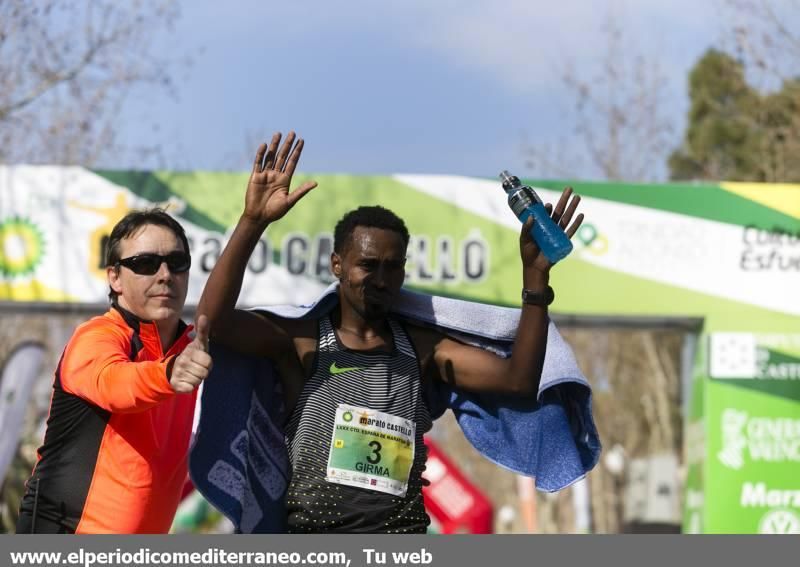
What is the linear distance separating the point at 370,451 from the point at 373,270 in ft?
1.77

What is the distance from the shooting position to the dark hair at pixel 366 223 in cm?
392

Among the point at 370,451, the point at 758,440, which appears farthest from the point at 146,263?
the point at 758,440

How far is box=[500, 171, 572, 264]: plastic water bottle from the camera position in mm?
3834

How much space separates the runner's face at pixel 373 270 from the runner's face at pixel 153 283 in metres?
0.50

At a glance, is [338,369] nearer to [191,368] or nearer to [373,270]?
[373,270]

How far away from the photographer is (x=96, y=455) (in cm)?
360

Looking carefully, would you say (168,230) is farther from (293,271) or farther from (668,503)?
(668,503)

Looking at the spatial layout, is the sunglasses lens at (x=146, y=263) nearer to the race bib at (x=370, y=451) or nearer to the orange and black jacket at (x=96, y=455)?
the orange and black jacket at (x=96, y=455)

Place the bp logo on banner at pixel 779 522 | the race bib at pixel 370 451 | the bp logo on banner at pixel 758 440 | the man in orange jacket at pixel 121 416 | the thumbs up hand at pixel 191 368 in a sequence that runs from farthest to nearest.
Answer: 1. the bp logo on banner at pixel 758 440
2. the bp logo on banner at pixel 779 522
3. the race bib at pixel 370 451
4. the man in orange jacket at pixel 121 416
5. the thumbs up hand at pixel 191 368

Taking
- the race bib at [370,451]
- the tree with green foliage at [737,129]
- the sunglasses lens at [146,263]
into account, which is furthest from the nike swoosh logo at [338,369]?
the tree with green foliage at [737,129]

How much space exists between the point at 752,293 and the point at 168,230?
750 cm

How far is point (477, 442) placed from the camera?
4.22 metres
